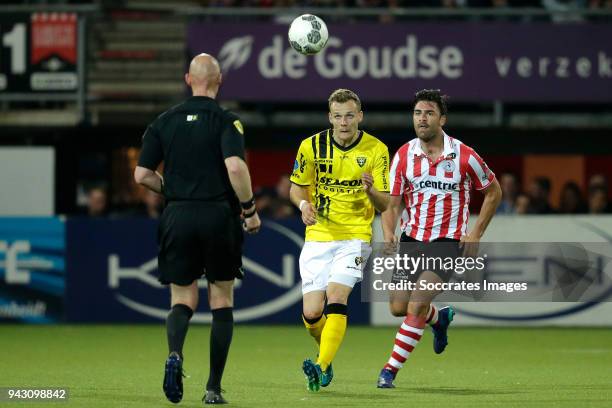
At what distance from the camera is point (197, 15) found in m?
19.3

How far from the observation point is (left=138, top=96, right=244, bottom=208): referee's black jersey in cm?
876

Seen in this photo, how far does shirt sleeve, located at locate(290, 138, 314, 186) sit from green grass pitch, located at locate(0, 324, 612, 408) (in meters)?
1.50

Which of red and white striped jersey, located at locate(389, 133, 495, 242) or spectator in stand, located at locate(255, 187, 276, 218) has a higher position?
red and white striped jersey, located at locate(389, 133, 495, 242)

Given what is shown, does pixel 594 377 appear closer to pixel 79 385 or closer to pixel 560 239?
pixel 79 385

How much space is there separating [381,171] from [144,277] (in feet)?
23.3

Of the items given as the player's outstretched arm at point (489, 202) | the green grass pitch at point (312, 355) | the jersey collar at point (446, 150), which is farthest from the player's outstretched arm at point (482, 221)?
the green grass pitch at point (312, 355)

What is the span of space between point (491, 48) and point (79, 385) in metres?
10.2

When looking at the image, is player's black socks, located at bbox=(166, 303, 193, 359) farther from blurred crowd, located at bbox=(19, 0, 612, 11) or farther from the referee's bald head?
blurred crowd, located at bbox=(19, 0, 612, 11)

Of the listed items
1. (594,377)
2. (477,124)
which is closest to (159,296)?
(477,124)

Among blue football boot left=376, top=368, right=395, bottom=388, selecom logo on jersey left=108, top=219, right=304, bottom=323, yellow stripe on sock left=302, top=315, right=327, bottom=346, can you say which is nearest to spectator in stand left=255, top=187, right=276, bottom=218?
selecom logo on jersey left=108, top=219, right=304, bottom=323

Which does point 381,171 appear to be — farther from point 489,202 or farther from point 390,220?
point 489,202

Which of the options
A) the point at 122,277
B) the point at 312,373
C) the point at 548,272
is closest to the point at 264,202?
the point at 122,277

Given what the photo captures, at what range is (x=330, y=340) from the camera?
9.82 m

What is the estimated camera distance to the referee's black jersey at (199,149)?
876cm
